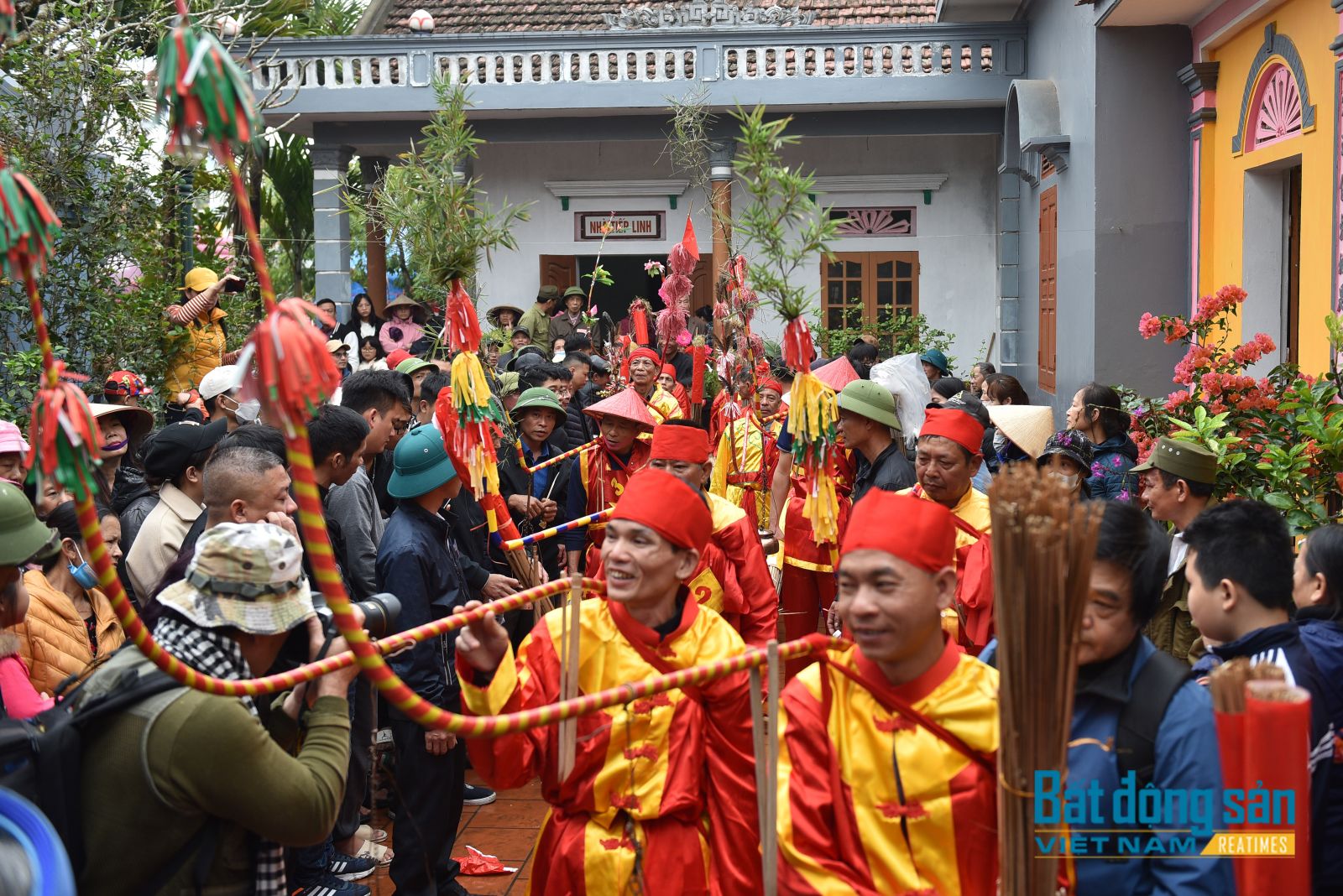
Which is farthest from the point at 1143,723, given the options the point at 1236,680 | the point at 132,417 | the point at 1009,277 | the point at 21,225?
the point at 1009,277

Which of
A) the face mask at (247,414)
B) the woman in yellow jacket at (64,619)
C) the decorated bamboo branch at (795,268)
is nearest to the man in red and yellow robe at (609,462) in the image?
the decorated bamboo branch at (795,268)

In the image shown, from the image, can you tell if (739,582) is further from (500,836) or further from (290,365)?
(290,365)

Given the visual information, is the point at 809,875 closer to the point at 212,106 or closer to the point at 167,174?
the point at 212,106

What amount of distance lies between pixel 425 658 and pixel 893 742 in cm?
198

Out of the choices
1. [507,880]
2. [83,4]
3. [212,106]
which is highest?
[83,4]

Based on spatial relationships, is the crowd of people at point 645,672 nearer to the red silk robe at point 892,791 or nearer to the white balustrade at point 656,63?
the red silk robe at point 892,791

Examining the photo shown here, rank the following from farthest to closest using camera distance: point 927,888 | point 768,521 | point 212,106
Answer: point 768,521
point 927,888
point 212,106

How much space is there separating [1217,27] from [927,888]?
8506 millimetres

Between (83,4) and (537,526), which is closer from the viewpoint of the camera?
(537,526)

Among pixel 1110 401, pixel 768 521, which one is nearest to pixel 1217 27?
pixel 1110 401

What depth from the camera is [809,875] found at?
238 cm

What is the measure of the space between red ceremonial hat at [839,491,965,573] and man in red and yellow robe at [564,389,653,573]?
350 cm

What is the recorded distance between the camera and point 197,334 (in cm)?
849

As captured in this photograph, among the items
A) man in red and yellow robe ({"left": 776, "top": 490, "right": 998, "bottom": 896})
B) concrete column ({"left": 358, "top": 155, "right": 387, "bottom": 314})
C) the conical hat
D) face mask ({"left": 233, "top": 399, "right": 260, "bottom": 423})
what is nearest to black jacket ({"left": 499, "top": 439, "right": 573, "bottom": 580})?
the conical hat
